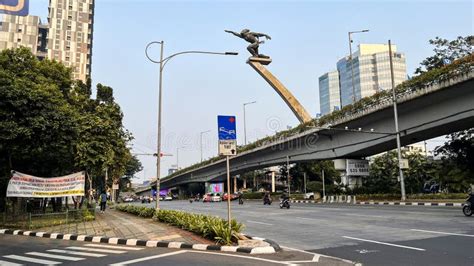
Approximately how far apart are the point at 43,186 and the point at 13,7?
9557 mm

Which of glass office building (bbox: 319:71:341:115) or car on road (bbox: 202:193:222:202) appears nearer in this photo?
car on road (bbox: 202:193:222:202)

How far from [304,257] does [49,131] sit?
1437 centimetres

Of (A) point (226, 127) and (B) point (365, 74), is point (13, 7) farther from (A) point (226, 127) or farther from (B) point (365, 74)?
(B) point (365, 74)

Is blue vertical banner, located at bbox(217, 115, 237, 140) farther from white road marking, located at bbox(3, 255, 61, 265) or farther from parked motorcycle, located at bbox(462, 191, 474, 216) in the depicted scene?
parked motorcycle, located at bbox(462, 191, 474, 216)

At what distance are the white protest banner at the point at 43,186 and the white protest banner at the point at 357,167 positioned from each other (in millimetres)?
25820

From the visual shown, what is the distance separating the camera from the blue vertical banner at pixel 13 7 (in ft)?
40.6

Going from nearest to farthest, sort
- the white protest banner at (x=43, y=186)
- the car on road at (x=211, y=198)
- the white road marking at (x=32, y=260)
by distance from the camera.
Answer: the white road marking at (x=32, y=260)
the white protest banner at (x=43, y=186)
the car on road at (x=211, y=198)

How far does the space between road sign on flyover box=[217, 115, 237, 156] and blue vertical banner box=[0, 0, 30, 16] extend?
7.08 meters

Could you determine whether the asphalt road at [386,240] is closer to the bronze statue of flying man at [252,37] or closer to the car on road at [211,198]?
the bronze statue of flying man at [252,37]

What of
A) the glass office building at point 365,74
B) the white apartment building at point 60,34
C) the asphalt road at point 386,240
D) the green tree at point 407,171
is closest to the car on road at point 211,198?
the green tree at point 407,171

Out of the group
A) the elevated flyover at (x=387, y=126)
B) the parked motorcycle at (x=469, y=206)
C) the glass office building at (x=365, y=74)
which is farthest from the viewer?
the glass office building at (x=365, y=74)

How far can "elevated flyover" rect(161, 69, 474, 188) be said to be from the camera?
26.4m

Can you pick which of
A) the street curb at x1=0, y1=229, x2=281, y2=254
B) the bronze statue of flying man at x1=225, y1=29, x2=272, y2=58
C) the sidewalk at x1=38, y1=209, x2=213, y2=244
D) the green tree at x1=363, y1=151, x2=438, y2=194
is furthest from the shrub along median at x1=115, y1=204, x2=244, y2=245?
the bronze statue of flying man at x1=225, y1=29, x2=272, y2=58

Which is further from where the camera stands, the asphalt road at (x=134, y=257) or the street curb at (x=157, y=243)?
the street curb at (x=157, y=243)
